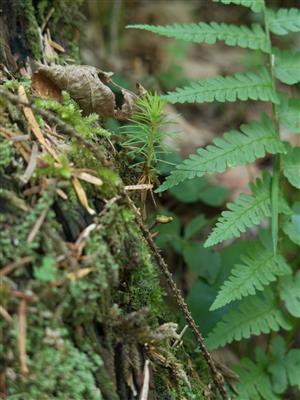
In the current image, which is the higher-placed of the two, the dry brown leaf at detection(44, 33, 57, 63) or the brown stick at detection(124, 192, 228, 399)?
the dry brown leaf at detection(44, 33, 57, 63)

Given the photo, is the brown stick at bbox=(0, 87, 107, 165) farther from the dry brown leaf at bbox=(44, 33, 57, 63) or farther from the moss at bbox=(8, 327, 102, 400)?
the dry brown leaf at bbox=(44, 33, 57, 63)

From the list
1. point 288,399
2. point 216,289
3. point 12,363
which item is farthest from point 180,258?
point 12,363

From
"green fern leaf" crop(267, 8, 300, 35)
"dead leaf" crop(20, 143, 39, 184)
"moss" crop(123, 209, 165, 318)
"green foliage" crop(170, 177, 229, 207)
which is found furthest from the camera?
"green foliage" crop(170, 177, 229, 207)

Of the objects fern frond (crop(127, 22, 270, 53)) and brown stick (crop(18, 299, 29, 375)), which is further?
fern frond (crop(127, 22, 270, 53))

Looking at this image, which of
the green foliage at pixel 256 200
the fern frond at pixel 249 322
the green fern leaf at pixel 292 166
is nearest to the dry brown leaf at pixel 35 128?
the green foliage at pixel 256 200

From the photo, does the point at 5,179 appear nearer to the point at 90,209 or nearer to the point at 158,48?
the point at 90,209

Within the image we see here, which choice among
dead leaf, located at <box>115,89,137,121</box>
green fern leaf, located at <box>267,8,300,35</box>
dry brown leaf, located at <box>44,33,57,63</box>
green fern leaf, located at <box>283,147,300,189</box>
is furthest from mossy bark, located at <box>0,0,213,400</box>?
green fern leaf, located at <box>267,8,300,35</box>

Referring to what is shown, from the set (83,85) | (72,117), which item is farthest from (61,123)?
(83,85)

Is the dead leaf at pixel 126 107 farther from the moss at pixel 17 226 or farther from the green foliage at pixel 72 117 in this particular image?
the moss at pixel 17 226

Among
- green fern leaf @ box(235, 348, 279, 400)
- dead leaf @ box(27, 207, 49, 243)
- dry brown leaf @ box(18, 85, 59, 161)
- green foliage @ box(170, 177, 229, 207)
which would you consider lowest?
green fern leaf @ box(235, 348, 279, 400)
